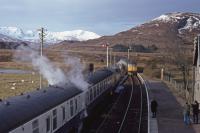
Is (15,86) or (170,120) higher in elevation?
(170,120)

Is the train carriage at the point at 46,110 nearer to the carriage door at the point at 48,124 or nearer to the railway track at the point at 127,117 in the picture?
the carriage door at the point at 48,124

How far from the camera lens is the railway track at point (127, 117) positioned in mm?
26550

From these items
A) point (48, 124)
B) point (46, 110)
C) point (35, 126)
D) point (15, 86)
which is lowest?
point (15, 86)

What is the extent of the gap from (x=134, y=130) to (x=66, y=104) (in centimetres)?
763

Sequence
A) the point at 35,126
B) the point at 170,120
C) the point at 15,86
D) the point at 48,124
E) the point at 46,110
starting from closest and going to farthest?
the point at 35,126 → the point at 46,110 → the point at 48,124 → the point at 170,120 → the point at 15,86

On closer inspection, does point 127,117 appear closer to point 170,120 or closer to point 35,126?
point 170,120

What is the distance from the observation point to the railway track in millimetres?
26550

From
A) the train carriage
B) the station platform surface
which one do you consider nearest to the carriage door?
the train carriage

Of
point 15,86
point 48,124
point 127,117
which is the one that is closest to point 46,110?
point 48,124

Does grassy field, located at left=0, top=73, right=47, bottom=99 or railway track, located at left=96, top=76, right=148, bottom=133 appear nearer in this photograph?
railway track, located at left=96, top=76, right=148, bottom=133

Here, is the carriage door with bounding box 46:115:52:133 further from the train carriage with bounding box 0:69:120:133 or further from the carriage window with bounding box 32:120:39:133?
the carriage window with bounding box 32:120:39:133

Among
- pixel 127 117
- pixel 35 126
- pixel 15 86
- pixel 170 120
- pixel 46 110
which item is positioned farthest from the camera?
pixel 15 86

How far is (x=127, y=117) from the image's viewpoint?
3153 cm

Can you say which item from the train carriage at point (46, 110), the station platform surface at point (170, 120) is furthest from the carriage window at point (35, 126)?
the station platform surface at point (170, 120)
